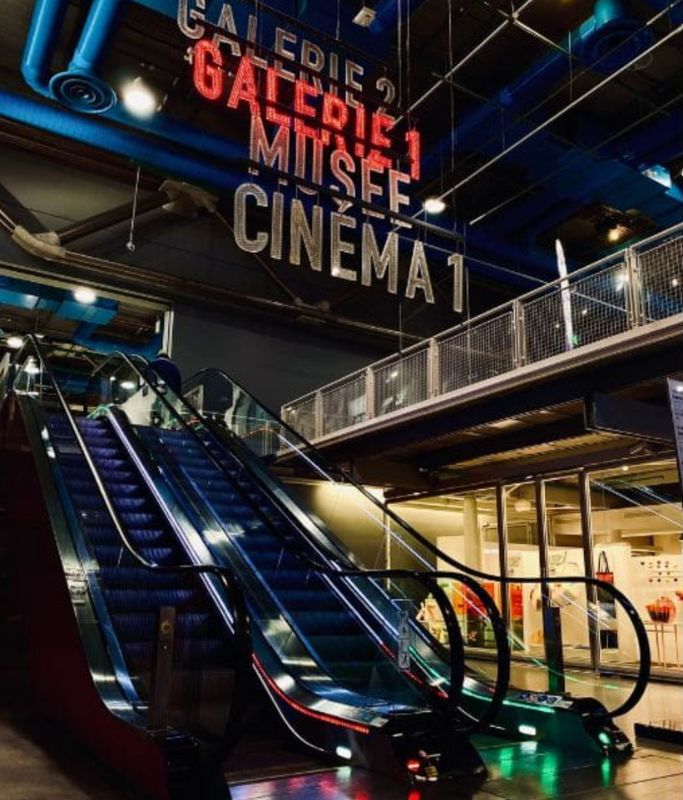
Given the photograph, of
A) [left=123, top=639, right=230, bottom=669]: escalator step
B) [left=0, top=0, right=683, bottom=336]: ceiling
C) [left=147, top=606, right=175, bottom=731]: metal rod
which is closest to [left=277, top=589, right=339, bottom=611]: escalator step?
[left=123, top=639, right=230, bottom=669]: escalator step

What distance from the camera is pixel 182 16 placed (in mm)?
9938

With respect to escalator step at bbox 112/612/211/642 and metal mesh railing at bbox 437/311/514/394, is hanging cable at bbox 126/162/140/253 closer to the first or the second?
metal mesh railing at bbox 437/311/514/394

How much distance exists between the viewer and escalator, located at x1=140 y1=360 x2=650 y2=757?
604 centimetres

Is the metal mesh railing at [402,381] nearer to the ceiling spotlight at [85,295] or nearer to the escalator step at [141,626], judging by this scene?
the escalator step at [141,626]

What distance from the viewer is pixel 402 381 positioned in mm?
12375

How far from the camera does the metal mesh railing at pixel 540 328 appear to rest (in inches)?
316

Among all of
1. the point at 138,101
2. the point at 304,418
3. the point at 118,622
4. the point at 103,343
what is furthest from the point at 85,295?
the point at 118,622

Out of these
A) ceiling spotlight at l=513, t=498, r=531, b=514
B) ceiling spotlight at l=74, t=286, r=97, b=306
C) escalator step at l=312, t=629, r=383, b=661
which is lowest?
escalator step at l=312, t=629, r=383, b=661

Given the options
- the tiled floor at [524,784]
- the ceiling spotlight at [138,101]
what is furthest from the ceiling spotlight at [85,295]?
the tiled floor at [524,784]

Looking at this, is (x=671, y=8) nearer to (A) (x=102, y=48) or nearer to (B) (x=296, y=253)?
(B) (x=296, y=253)

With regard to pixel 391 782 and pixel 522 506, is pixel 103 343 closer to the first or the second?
pixel 522 506

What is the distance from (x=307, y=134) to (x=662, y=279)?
18.9 ft

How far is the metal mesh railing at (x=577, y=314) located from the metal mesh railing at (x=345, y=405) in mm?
4213

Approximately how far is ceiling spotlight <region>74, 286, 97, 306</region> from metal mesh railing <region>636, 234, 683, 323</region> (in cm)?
1249
